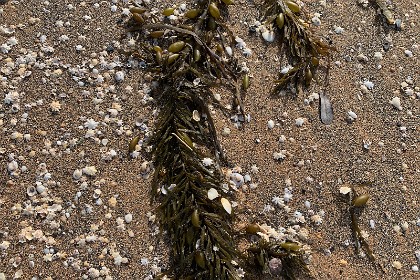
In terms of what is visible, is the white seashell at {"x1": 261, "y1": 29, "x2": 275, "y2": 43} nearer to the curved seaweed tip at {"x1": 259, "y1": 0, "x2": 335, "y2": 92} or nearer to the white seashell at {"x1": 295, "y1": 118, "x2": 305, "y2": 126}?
the curved seaweed tip at {"x1": 259, "y1": 0, "x2": 335, "y2": 92}

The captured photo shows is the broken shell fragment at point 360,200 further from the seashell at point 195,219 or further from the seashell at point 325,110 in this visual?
the seashell at point 195,219

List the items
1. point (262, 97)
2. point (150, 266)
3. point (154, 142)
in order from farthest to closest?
point (262, 97) < point (154, 142) < point (150, 266)

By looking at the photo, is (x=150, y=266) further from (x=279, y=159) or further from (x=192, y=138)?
(x=279, y=159)

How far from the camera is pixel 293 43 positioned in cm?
334

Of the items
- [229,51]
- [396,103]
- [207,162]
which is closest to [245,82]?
[229,51]

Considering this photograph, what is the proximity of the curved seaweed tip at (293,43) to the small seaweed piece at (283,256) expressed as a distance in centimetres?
100

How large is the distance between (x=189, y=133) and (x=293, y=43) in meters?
0.95

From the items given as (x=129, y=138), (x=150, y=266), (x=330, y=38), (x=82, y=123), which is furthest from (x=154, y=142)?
(x=330, y=38)

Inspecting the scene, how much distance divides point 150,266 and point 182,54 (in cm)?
127

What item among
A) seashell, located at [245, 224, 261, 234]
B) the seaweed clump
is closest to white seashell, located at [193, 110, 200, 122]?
the seaweed clump

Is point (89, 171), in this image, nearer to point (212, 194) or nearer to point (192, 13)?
point (212, 194)

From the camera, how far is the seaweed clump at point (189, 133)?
2746 millimetres

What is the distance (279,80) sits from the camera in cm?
325

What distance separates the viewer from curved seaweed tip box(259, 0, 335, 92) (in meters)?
3.29
